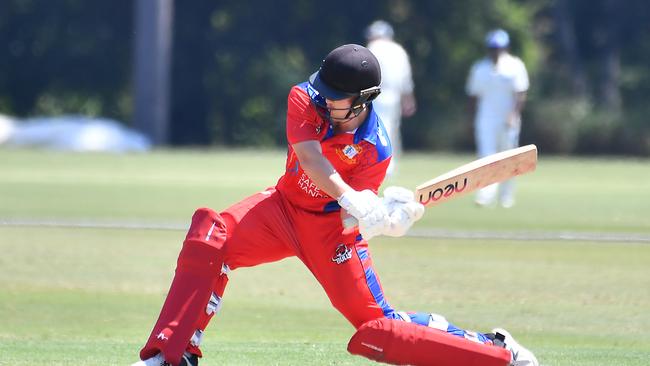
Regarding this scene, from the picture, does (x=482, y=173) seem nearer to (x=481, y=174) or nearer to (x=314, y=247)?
(x=481, y=174)

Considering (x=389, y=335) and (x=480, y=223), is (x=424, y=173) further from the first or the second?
(x=389, y=335)

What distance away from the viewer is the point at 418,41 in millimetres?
34438

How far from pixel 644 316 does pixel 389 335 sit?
3504 millimetres

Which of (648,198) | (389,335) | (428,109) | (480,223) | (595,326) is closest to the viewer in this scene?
(389,335)

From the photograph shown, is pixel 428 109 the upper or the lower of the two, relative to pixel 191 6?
lower

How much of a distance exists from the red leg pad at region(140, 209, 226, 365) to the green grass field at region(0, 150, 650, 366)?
87cm

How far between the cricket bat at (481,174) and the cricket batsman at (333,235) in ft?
0.89

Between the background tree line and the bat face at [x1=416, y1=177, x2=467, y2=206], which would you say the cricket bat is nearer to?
the bat face at [x1=416, y1=177, x2=467, y2=206]

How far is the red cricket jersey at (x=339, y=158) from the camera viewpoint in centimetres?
586

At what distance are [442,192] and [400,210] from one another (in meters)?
0.40

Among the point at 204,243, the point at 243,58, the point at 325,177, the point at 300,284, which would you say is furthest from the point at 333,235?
the point at 243,58

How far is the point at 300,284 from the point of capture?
9781 millimetres

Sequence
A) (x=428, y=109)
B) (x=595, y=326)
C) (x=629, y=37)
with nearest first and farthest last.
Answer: (x=595, y=326) < (x=428, y=109) < (x=629, y=37)

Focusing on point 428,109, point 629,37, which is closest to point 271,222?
point 428,109
